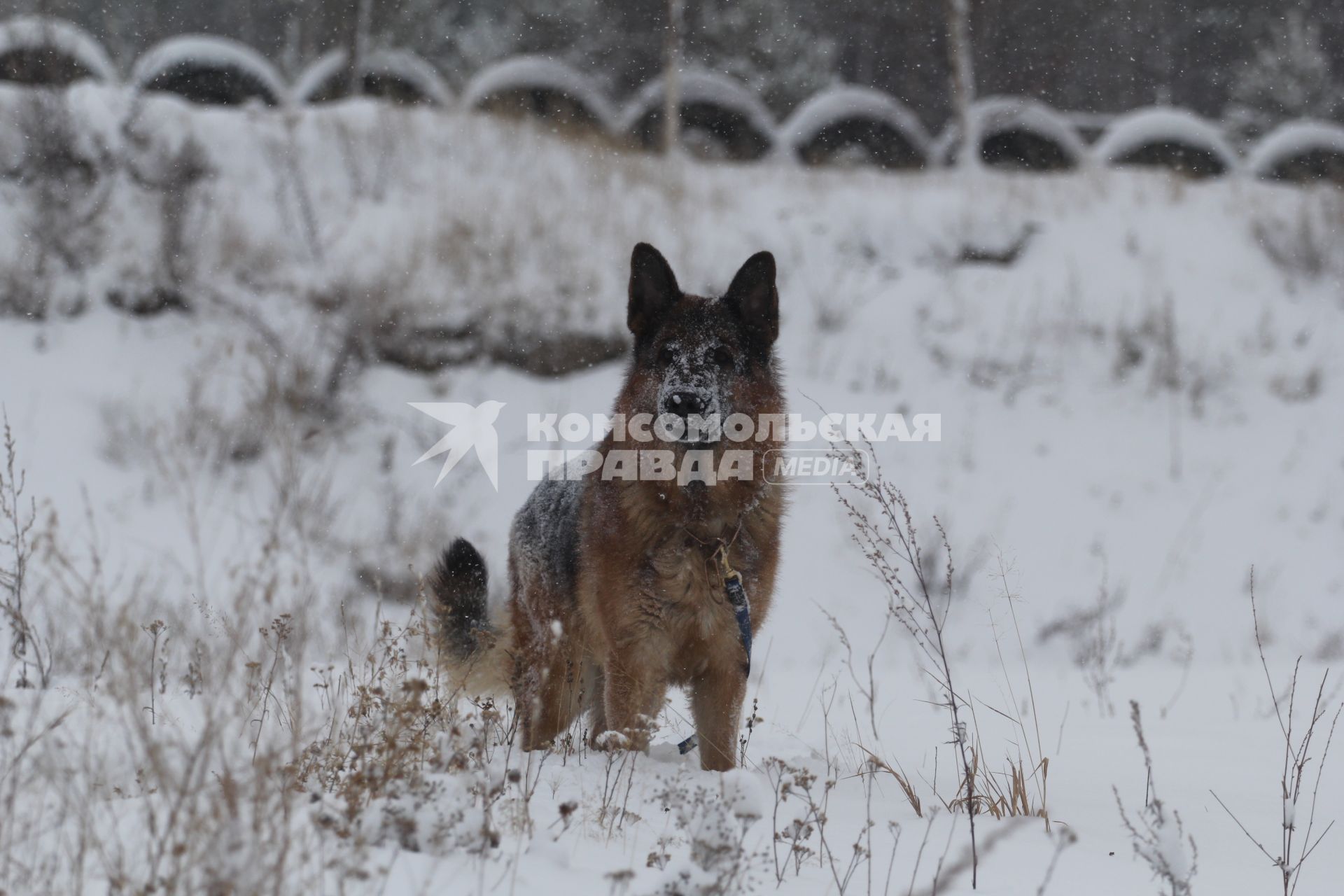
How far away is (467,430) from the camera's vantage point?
36.1 ft

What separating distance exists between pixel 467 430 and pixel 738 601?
7.92 m

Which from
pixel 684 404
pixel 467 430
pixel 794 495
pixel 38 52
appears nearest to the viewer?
pixel 684 404

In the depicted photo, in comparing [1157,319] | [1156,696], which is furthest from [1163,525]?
[1156,696]

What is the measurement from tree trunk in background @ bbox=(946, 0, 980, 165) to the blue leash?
623 inches

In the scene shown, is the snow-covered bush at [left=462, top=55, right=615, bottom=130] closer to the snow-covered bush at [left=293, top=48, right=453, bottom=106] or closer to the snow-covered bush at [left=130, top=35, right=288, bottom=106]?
the snow-covered bush at [left=293, top=48, right=453, bottom=106]

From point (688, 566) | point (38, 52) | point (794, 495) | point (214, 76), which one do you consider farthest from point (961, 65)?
point (688, 566)

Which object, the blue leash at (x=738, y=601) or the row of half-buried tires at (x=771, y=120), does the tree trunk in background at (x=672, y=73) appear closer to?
the row of half-buried tires at (x=771, y=120)

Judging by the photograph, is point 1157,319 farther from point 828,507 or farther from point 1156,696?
point 1156,696

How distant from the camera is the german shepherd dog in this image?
3699 mm

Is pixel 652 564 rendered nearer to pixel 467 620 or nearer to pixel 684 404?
pixel 684 404

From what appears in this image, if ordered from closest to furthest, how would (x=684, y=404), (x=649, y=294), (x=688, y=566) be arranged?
1. (x=688, y=566)
2. (x=684, y=404)
3. (x=649, y=294)

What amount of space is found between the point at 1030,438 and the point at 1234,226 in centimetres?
600

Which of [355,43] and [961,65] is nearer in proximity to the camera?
[355,43]

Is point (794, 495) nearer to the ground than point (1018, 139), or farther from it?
nearer to the ground
